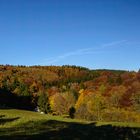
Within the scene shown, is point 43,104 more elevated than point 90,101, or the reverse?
point 90,101

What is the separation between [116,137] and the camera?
72.2 feet

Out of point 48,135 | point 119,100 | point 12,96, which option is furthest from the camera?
point 119,100

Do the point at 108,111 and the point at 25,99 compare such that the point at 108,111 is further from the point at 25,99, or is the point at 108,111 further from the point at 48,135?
the point at 48,135

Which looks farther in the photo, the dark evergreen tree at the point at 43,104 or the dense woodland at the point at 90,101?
the dark evergreen tree at the point at 43,104

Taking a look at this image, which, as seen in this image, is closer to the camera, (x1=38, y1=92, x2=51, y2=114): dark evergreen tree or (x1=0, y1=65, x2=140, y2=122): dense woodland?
(x1=0, y1=65, x2=140, y2=122): dense woodland

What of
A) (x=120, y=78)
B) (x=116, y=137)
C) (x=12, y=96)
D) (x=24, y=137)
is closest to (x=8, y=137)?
(x=24, y=137)

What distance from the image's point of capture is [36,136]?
19609mm

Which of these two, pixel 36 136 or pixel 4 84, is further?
pixel 4 84

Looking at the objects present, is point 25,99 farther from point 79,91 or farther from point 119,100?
point 79,91

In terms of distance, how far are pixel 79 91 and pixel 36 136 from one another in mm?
170530

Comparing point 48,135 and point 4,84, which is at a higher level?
point 4,84

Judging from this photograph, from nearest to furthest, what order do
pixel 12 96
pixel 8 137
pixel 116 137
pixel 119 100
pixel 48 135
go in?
pixel 8 137, pixel 48 135, pixel 116 137, pixel 12 96, pixel 119 100

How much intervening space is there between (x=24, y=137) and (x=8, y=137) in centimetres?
76

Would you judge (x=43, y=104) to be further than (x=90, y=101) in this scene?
No
